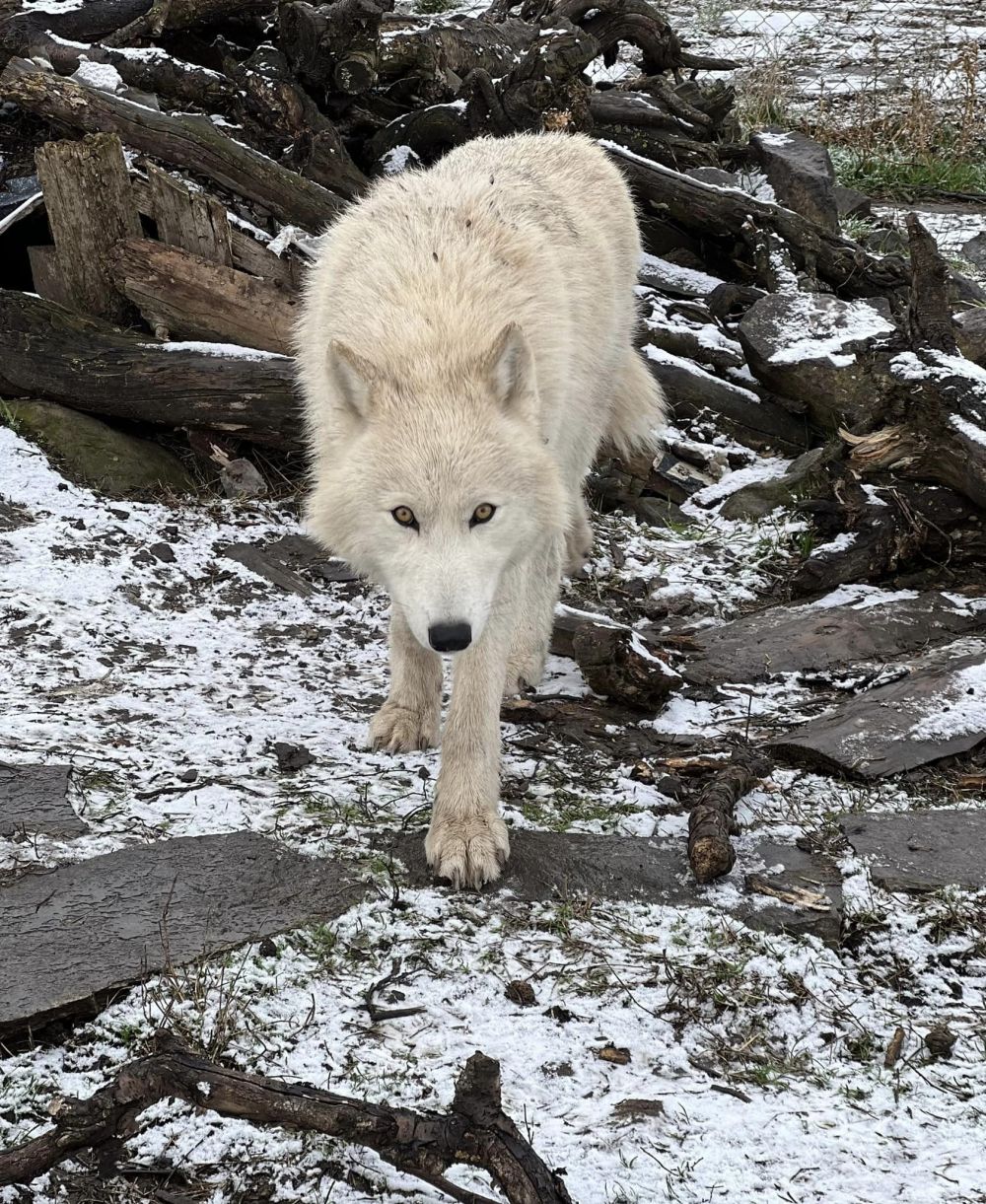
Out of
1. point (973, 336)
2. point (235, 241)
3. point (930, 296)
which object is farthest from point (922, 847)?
point (235, 241)

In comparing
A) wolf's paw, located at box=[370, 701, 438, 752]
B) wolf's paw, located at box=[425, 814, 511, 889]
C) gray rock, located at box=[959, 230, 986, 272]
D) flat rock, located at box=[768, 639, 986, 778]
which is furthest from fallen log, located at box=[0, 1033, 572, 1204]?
gray rock, located at box=[959, 230, 986, 272]

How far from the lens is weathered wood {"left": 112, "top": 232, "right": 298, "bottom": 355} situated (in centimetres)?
636

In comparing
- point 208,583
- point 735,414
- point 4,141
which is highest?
point 4,141

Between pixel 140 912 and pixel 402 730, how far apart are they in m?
1.41

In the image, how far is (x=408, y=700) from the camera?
4422mm

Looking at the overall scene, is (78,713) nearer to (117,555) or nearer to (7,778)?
(7,778)

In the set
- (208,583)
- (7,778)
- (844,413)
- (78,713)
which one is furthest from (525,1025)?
(844,413)

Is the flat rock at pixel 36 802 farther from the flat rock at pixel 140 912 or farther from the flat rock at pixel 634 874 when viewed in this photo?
the flat rock at pixel 634 874

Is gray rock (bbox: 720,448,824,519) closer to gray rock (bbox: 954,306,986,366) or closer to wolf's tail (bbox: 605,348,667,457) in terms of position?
wolf's tail (bbox: 605,348,667,457)

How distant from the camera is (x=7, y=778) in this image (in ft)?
12.2

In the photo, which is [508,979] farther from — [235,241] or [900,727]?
[235,241]

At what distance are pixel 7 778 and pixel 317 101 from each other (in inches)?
222

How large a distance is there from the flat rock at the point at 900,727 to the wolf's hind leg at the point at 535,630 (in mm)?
1129

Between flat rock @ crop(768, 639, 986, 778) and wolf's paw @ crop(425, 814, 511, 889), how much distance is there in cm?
126
